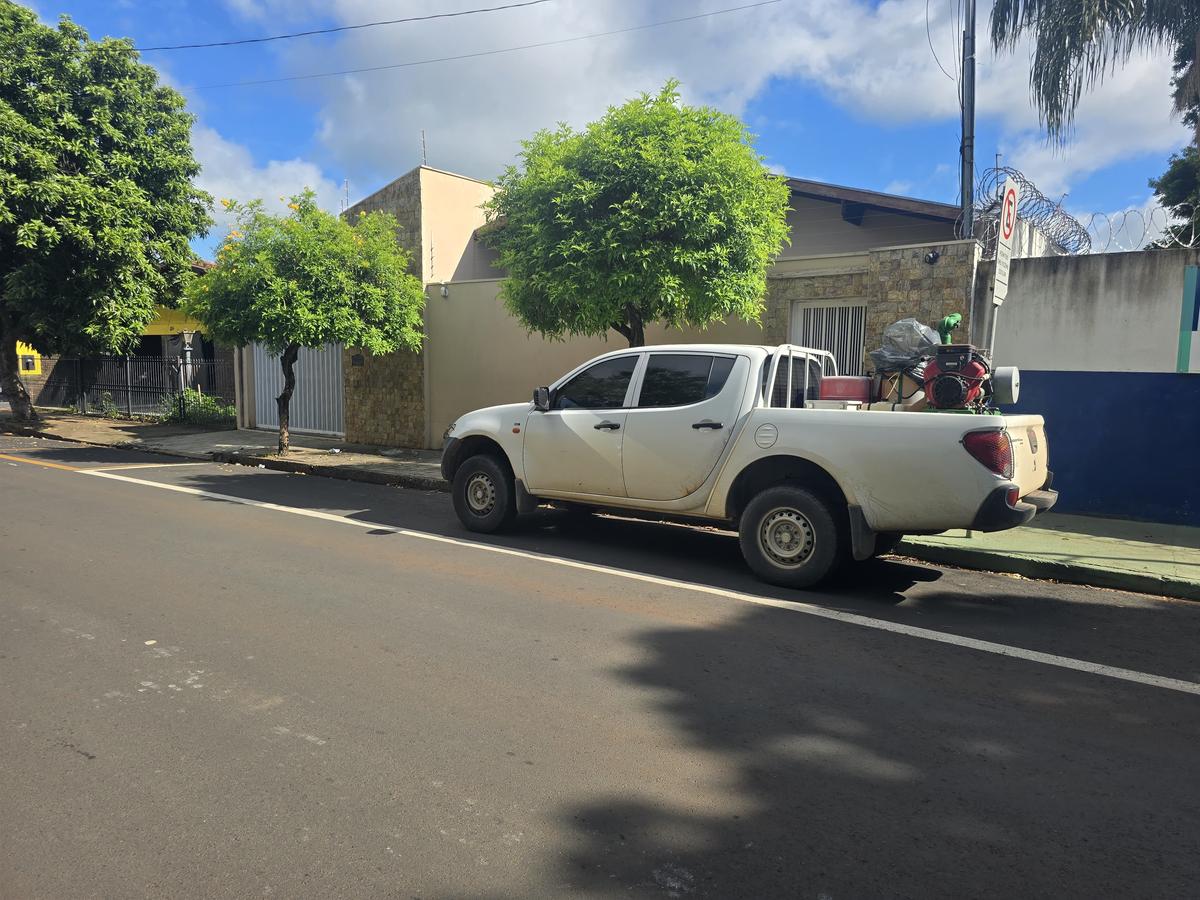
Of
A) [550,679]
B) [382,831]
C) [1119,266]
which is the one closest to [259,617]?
[550,679]

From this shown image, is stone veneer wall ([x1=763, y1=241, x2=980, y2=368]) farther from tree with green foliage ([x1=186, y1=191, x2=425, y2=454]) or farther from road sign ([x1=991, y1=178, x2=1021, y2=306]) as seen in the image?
tree with green foliage ([x1=186, y1=191, x2=425, y2=454])

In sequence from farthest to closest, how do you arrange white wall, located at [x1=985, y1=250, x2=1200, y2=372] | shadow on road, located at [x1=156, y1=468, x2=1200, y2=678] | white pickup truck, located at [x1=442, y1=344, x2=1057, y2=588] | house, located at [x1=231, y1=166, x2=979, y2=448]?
1. house, located at [x1=231, y1=166, x2=979, y2=448]
2. white wall, located at [x1=985, y1=250, x2=1200, y2=372]
3. white pickup truck, located at [x1=442, y1=344, x2=1057, y2=588]
4. shadow on road, located at [x1=156, y1=468, x2=1200, y2=678]

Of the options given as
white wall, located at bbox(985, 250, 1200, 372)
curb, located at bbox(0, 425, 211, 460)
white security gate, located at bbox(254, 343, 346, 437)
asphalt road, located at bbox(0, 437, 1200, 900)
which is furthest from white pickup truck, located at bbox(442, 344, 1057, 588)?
white security gate, located at bbox(254, 343, 346, 437)

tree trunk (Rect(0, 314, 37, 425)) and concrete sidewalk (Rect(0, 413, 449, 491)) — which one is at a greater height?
tree trunk (Rect(0, 314, 37, 425))

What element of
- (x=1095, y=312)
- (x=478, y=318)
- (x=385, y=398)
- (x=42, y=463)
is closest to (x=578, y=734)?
(x=1095, y=312)

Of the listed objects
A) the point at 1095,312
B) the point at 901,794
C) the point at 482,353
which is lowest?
the point at 901,794

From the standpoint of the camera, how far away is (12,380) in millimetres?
19406

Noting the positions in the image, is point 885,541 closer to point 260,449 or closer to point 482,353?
point 482,353

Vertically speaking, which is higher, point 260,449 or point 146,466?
point 260,449

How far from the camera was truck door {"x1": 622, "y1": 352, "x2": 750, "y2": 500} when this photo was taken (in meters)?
6.64

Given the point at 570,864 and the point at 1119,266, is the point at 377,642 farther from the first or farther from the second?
the point at 1119,266

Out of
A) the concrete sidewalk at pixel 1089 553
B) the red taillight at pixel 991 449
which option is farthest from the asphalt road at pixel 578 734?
the red taillight at pixel 991 449

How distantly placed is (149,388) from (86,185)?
26.1 feet

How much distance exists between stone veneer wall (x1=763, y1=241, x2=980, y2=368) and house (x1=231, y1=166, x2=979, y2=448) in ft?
0.12
